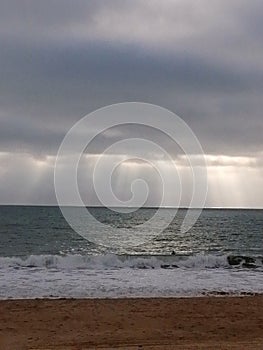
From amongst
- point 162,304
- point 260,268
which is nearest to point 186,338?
point 162,304

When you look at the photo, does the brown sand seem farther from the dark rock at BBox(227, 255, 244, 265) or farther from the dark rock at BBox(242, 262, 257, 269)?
the dark rock at BBox(227, 255, 244, 265)

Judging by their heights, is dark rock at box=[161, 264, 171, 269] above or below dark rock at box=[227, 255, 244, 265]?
below

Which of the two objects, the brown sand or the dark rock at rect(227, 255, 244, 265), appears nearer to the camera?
the brown sand

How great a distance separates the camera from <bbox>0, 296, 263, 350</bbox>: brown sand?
28.8ft

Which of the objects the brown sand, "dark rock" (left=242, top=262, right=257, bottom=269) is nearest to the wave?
"dark rock" (left=242, top=262, right=257, bottom=269)

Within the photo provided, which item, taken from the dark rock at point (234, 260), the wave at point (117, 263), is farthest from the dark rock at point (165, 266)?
the dark rock at point (234, 260)

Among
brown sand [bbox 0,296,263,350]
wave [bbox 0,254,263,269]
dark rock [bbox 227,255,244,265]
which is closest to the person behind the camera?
brown sand [bbox 0,296,263,350]

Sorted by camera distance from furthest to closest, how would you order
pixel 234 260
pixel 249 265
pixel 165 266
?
pixel 234 260 < pixel 249 265 < pixel 165 266

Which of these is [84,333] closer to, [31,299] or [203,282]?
[31,299]

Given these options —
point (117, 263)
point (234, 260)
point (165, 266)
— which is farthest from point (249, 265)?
point (117, 263)

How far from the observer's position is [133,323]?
10797mm

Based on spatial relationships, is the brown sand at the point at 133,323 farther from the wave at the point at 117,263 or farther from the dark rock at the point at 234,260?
the dark rock at the point at 234,260

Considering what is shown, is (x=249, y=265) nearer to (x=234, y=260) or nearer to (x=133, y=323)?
(x=234, y=260)

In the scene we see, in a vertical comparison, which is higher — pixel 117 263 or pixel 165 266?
pixel 117 263
